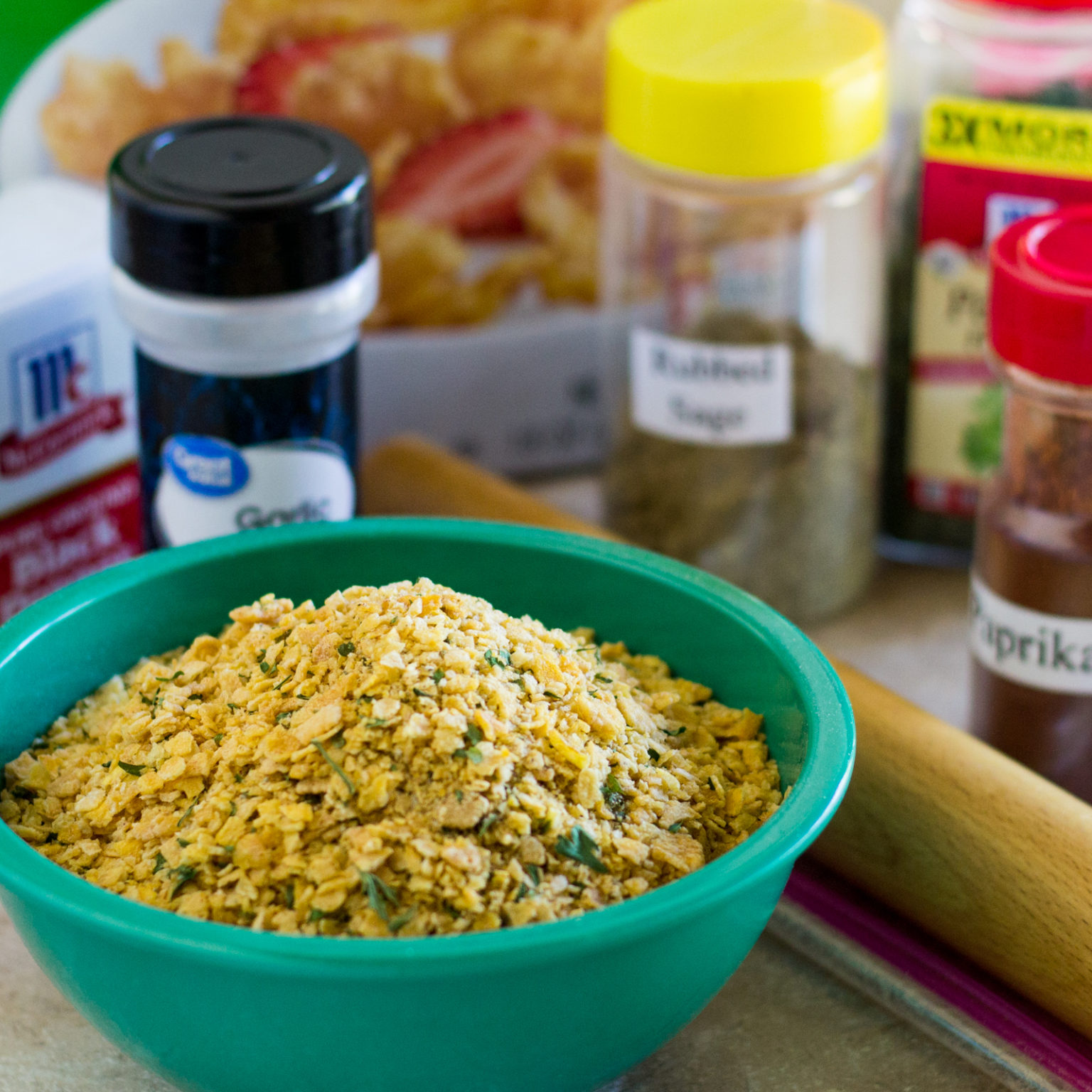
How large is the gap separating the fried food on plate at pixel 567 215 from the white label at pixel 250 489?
0.91ft

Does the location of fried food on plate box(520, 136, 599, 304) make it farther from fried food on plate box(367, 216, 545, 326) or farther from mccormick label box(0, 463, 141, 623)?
mccormick label box(0, 463, 141, 623)

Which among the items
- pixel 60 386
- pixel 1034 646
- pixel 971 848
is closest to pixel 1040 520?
pixel 1034 646

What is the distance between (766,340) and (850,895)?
1.03ft

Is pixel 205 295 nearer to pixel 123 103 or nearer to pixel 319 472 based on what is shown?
pixel 319 472

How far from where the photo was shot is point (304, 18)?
2.99 feet

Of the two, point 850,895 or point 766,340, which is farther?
point 766,340

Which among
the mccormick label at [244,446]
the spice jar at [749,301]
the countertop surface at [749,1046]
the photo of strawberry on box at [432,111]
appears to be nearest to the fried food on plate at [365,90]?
the photo of strawberry on box at [432,111]

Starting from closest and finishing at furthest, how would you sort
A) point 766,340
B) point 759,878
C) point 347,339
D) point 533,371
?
point 759,878 → point 347,339 → point 766,340 → point 533,371

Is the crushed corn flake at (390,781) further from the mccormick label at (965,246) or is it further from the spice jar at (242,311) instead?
the mccormick label at (965,246)

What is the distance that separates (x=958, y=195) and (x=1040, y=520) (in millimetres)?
235

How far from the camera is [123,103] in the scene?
2.96 ft

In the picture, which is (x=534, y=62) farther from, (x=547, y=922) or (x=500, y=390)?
(x=547, y=922)

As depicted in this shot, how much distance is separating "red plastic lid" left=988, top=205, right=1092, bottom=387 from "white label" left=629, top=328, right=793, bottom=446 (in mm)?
168

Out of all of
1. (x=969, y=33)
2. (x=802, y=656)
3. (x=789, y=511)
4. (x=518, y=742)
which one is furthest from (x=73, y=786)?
(x=969, y=33)
